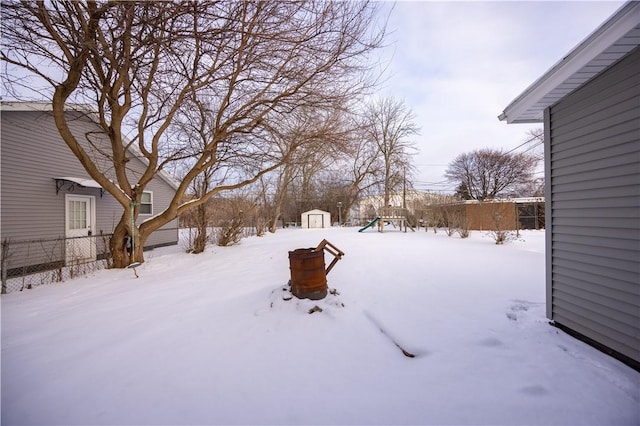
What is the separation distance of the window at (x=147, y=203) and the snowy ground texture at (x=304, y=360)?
23.0ft

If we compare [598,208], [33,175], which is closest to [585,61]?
[598,208]

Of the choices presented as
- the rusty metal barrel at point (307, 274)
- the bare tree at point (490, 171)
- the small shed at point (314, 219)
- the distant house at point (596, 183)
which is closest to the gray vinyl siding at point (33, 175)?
the rusty metal barrel at point (307, 274)

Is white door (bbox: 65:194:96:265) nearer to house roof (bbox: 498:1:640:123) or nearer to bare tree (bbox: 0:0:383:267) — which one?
bare tree (bbox: 0:0:383:267)

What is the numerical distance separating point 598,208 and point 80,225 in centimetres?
1229

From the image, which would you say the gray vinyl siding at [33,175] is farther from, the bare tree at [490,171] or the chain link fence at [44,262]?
the bare tree at [490,171]

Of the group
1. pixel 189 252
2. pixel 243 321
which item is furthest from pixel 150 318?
pixel 189 252

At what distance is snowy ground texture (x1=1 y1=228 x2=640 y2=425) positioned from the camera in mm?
1976

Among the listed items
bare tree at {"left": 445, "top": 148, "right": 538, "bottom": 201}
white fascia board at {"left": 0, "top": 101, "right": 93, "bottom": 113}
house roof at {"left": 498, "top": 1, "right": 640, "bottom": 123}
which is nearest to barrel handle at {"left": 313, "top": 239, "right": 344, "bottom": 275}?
house roof at {"left": 498, "top": 1, "right": 640, "bottom": 123}

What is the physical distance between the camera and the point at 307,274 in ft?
12.5

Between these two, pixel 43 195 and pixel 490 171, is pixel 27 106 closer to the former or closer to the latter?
pixel 43 195

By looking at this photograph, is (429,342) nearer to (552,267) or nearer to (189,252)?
(552,267)

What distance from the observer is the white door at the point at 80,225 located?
8383 mm

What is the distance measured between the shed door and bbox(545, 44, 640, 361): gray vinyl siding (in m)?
22.4

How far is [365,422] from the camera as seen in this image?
6.13 feet
